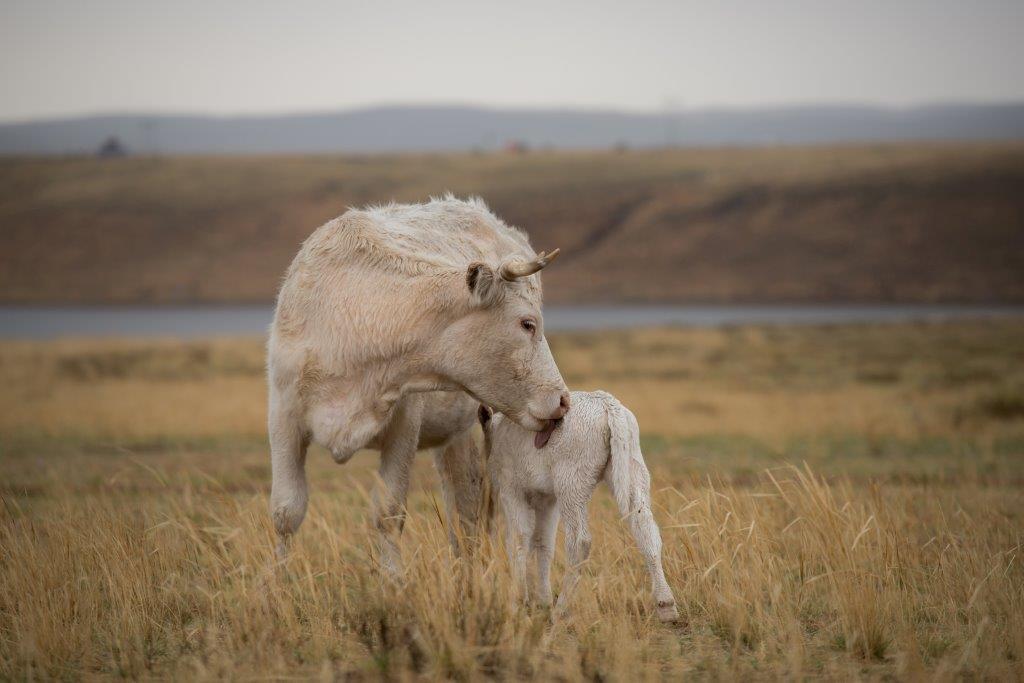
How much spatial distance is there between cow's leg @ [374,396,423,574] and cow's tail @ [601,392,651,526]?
1.23m

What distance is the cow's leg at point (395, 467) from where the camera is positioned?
23.6ft

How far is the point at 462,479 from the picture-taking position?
330 inches

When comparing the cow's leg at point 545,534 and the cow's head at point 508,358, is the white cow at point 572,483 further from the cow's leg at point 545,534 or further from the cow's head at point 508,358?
A: the cow's head at point 508,358

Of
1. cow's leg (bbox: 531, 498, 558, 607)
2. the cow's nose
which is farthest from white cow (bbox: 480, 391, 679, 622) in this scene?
the cow's nose

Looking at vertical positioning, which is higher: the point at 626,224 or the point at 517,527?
the point at 517,527

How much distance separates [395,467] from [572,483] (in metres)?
1.17

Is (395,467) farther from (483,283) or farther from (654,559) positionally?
(654,559)

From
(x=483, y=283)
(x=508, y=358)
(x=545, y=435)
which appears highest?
(x=483, y=283)

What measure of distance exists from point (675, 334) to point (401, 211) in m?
35.5

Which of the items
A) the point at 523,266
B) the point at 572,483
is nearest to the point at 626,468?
the point at 572,483

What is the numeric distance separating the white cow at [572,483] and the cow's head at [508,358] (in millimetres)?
196

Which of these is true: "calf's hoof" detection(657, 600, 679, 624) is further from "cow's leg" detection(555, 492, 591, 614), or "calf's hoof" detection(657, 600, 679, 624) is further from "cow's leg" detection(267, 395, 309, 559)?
"cow's leg" detection(267, 395, 309, 559)

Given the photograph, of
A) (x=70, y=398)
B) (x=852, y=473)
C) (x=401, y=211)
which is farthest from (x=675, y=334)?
(x=401, y=211)

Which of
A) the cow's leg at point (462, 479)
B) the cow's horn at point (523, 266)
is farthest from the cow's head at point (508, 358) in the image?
the cow's leg at point (462, 479)
